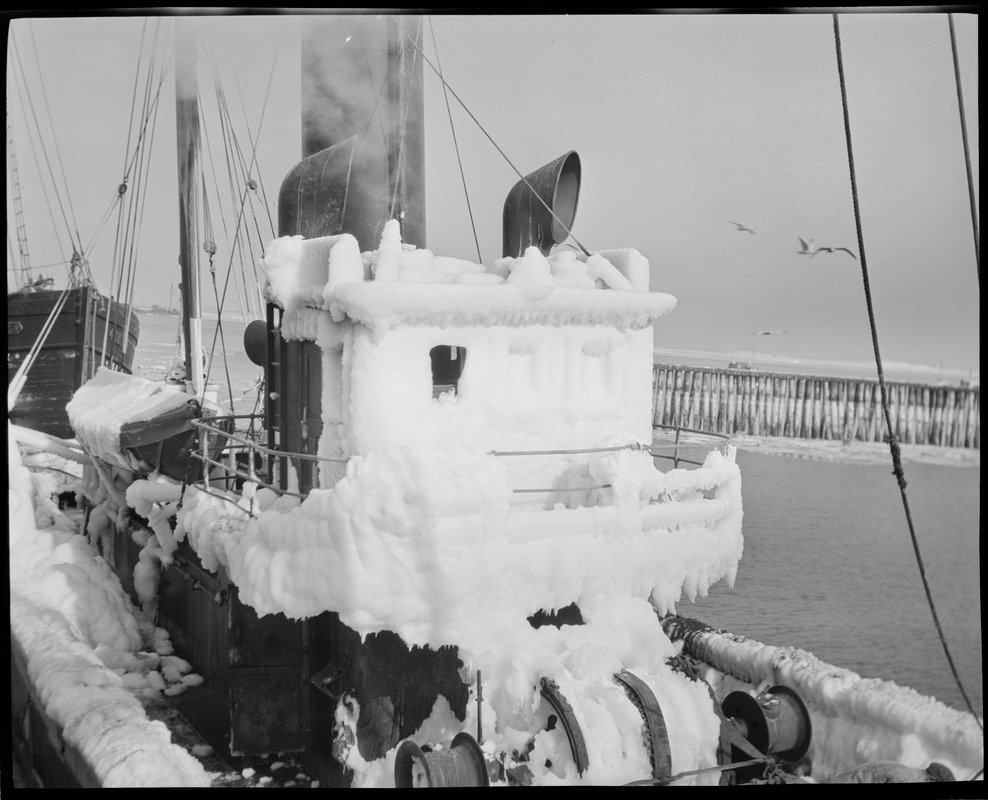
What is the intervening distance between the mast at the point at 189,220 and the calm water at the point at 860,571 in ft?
2.97

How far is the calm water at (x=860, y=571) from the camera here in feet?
17.1

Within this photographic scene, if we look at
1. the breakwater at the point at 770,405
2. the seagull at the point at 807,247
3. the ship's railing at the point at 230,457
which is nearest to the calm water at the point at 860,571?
the breakwater at the point at 770,405

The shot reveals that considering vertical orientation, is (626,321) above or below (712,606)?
above

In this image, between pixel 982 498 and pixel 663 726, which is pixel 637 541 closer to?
pixel 663 726

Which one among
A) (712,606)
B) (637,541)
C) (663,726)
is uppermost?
(637,541)

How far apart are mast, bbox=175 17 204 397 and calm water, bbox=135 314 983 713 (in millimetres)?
905

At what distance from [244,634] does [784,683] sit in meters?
3.75

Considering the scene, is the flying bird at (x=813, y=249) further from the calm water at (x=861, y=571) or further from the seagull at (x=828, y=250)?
the calm water at (x=861, y=571)

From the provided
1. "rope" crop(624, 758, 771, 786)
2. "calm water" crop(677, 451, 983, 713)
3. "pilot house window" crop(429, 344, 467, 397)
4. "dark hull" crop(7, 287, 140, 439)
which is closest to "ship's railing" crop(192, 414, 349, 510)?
"pilot house window" crop(429, 344, 467, 397)

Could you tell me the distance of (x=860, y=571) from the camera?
862cm

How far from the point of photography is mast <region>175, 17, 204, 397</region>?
341 inches

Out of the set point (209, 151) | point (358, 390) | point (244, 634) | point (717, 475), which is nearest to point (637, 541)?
point (717, 475)

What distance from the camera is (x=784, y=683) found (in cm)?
564

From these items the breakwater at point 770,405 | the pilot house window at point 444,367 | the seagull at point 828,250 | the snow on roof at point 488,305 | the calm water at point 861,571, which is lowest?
the calm water at point 861,571
